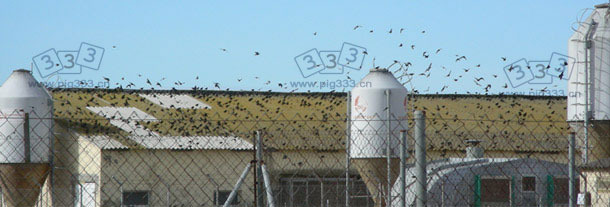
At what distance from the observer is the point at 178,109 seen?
3841 cm

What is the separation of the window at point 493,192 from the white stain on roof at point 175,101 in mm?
17512

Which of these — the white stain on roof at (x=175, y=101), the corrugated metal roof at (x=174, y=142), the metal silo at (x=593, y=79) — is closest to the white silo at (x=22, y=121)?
the corrugated metal roof at (x=174, y=142)

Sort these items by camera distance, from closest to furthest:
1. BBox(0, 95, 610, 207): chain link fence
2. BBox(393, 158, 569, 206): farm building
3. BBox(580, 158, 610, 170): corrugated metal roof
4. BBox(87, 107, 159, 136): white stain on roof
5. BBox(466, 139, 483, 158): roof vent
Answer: BBox(580, 158, 610, 170): corrugated metal roof, BBox(0, 95, 610, 207): chain link fence, BBox(393, 158, 569, 206): farm building, BBox(466, 139, 483, 158): roof vent, BBox(87, 107, 159, 136): white stain on roof

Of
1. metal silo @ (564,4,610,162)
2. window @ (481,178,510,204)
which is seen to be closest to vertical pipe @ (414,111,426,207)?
metal silo @ (564,4,610,162)

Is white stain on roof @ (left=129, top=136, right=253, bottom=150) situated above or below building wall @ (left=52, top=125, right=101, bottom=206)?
above

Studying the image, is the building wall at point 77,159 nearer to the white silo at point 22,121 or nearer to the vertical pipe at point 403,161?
the white silo at point 22,121

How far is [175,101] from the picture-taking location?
133 feet

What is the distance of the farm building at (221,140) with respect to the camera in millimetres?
31484

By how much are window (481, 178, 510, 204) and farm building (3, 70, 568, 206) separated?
187 centimetres

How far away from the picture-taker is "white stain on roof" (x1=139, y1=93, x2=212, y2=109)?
39.4 m

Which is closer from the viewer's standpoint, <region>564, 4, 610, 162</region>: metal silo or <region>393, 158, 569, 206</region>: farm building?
<region>564, 4, 610, 162</region>: metal silo

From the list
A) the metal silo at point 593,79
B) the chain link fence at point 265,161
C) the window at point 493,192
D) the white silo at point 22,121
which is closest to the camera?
the white silo at point 22,121

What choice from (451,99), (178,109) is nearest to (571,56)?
(178,109)

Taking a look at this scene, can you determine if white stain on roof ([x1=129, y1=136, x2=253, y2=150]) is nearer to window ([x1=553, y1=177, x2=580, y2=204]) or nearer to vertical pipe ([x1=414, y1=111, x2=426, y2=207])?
window ([x1=553, y1=177, x2=580, y2=204])
